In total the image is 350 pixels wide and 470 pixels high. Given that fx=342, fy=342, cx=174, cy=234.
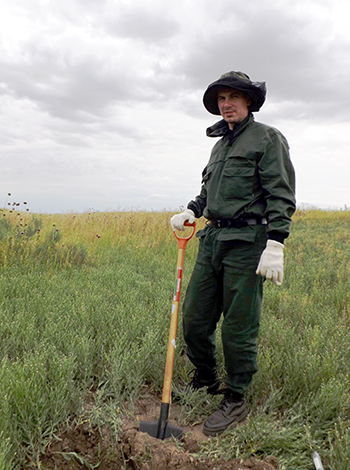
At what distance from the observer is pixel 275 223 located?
2.53m

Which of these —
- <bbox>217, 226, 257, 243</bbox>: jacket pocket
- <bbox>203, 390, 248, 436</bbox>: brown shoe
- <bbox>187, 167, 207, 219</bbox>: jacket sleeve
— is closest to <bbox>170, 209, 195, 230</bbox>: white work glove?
<bbox>187, 167, 207, 219</bbox>: jacket sleeve

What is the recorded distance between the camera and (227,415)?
278 cm

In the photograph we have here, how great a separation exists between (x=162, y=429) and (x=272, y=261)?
1.50 metres

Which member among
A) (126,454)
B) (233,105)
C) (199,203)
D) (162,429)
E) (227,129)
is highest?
(233,105)

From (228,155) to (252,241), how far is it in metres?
0.75

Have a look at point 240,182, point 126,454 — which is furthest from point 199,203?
point 126,454

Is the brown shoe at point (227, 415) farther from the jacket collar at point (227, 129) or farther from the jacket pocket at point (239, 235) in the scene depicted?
the jacket collar at point (227, 129)

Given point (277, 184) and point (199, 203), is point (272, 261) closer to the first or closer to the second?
point (277, 184)

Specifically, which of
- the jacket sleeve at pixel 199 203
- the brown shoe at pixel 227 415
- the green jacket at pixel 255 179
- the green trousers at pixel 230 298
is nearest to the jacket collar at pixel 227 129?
the green jacket at pixel 255 179

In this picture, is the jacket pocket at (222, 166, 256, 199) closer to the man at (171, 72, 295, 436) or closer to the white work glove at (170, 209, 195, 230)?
the man at (171, 72, 295, 436)

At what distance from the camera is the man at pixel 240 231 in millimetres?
2590

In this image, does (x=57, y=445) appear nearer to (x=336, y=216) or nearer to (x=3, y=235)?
(x=3, y=235)

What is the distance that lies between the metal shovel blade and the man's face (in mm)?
2392

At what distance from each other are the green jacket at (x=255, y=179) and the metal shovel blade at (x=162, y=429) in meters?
1.62
